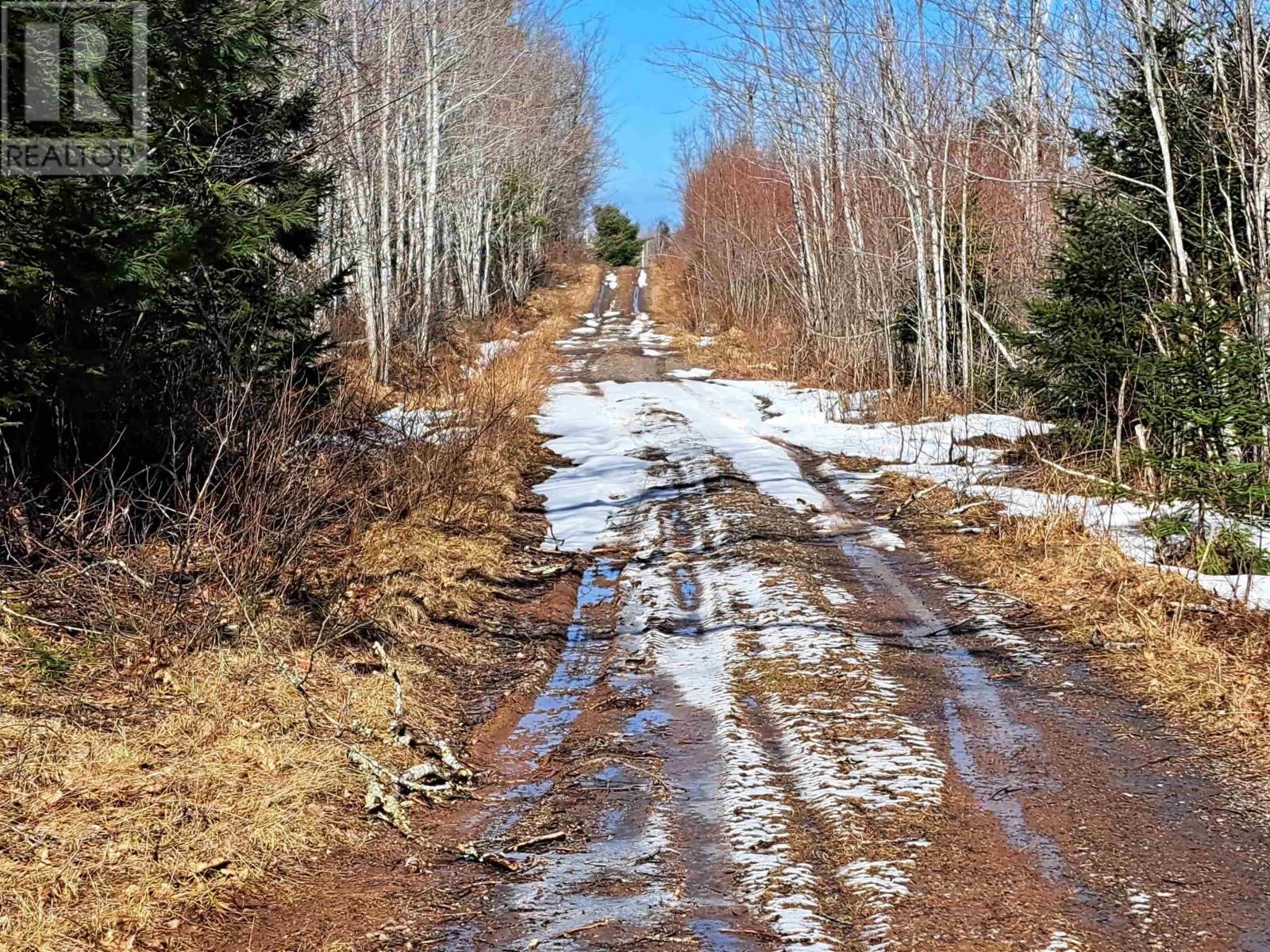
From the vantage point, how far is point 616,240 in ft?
201

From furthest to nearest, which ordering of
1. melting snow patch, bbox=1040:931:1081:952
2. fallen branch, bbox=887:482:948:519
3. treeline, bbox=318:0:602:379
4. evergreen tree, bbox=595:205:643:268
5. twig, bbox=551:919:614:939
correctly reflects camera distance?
evergreen tree, bbox=595:205:643:268, treeline, bbox=318:0:602:379, fallen branch, bbox=887:482:948:519, twig, bbox=551:919:614:939, melting snow patch, bbox=1040:931:1081:952

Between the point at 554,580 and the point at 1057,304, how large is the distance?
245 inches

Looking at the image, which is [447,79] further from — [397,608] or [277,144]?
[397,608]

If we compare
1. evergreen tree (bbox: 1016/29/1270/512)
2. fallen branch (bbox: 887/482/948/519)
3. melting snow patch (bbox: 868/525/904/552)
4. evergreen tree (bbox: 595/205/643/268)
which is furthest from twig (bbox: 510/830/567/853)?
evergreen tree (bbox: 595/205/643/268)

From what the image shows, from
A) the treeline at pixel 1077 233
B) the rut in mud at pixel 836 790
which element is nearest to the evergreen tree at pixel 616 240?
the treeline at pixel 1077 233

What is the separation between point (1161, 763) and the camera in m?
4.67

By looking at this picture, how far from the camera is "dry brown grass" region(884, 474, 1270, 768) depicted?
5266mm

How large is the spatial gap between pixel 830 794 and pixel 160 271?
4365mm

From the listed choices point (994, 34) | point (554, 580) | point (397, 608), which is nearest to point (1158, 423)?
point (994, 34)

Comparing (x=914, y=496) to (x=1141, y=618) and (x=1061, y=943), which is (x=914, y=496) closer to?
(x=1141, y=618)

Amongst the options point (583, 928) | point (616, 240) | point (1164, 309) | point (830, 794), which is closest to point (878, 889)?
point (830, 794)

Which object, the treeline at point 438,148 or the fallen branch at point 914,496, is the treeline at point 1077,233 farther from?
the treeline at point 438,148

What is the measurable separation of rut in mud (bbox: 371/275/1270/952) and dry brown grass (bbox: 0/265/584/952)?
0.68 m

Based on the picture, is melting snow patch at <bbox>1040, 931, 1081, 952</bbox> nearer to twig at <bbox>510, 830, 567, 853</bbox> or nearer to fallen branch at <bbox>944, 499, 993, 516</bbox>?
twig at <bbox>510, 830, 567, 853</bbox>
